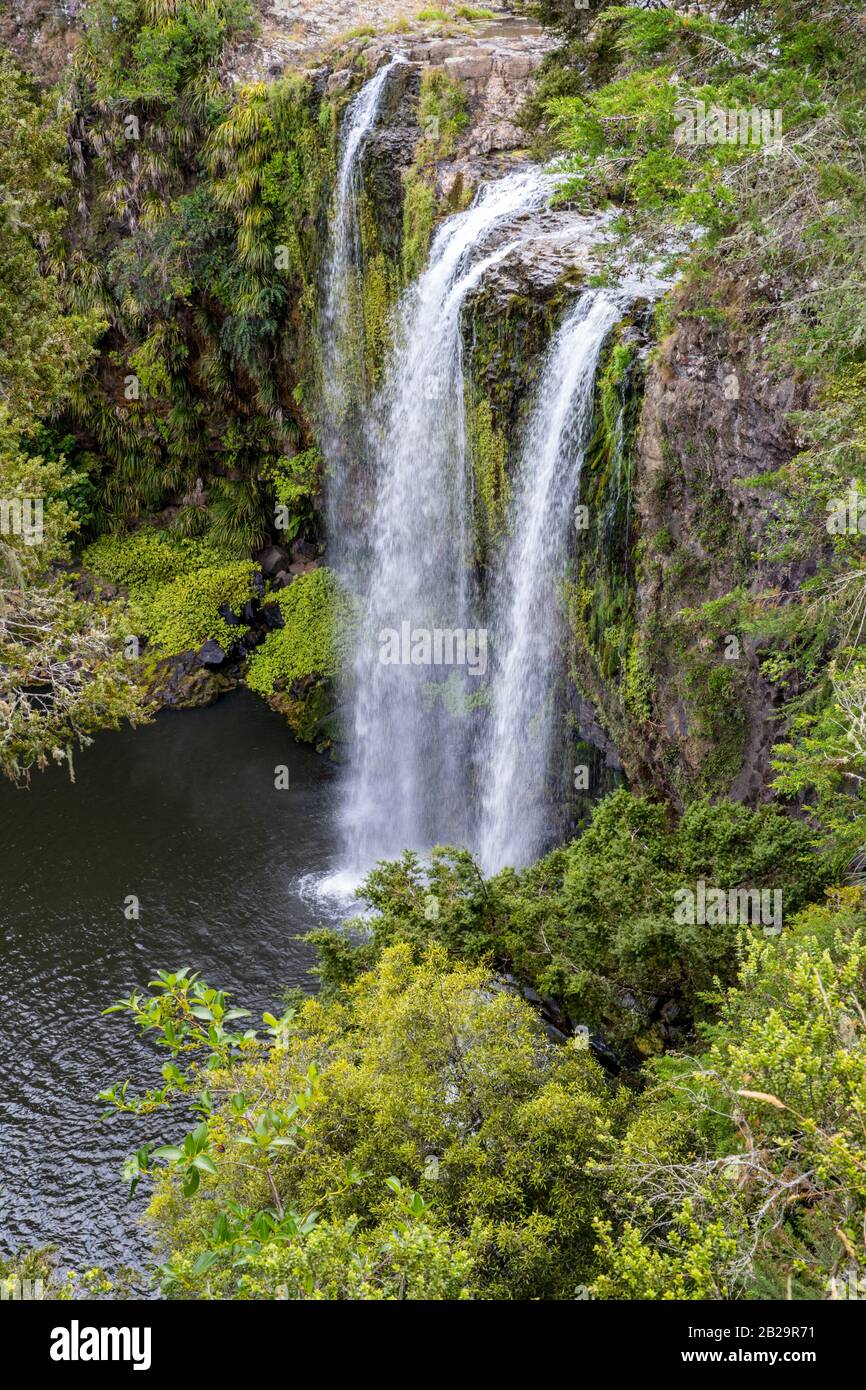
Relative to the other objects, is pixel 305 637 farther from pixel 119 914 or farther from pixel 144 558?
pixel 119 914

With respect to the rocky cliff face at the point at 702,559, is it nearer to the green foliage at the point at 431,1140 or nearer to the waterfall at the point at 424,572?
the green foliage at the point at 431,1140

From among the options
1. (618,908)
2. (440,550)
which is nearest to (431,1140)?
(618,908)

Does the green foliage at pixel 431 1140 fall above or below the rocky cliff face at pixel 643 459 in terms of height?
below

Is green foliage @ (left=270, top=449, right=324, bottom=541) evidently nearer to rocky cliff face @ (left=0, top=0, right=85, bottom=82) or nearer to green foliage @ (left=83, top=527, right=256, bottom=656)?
green foliage @ (left=83, top=527, right=256, bottom=656)

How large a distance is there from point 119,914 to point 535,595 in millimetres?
7176

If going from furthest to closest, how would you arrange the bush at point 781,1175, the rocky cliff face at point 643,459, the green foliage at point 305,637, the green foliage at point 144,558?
the green foliage at point 144,558
the green foliage at point 305,637
the rocky cliff face at point 643,459
the bush at point 781,1175

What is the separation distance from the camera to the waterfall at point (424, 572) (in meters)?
14.0

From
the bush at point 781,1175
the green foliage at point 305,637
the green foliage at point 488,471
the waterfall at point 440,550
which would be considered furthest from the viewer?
the green foliage at point 305,637

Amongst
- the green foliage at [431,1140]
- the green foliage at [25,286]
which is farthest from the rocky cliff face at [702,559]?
the green foliage at [25,286]

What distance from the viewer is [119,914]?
1411cm

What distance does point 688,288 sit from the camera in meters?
9.95

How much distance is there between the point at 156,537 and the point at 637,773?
1359cm

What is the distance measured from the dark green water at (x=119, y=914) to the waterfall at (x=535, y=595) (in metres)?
3.01
